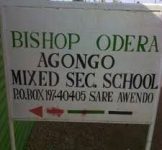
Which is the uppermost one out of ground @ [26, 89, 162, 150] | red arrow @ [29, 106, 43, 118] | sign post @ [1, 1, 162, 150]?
sign post @ [1, 1, 162, 150]

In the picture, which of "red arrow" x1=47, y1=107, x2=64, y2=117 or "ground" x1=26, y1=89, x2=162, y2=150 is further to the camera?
"ground" x1=26, y1=89, x2=162, y2=150

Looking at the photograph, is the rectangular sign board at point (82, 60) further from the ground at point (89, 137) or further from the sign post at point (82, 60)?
the ground at point (89, 137)

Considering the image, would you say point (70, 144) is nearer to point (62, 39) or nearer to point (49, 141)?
point (49, 141)

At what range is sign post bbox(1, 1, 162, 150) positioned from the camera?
7.97 ft

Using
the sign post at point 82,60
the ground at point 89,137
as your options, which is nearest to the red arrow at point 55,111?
the sign post at point 82,60

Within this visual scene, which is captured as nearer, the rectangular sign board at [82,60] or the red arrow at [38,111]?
the rectangular sign board at [82,60]

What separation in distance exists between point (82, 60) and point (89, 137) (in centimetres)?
222

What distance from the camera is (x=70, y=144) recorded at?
427 centimetres

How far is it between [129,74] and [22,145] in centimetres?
208

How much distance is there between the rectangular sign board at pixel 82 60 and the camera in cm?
243

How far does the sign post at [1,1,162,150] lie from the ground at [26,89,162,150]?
1.58 metres

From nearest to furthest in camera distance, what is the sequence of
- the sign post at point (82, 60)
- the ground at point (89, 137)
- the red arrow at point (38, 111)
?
the sign post at point (82, 60), the red arrow at point (38, 111), the ground at point (89, 137)

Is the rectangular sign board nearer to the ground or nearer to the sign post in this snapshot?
the sign post

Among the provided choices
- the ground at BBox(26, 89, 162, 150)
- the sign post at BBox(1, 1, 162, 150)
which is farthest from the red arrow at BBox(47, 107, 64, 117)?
the ground at BBox(26, 89, 162, 150)
